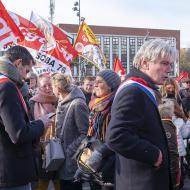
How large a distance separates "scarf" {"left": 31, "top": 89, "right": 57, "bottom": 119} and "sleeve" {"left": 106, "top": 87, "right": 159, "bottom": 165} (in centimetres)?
260

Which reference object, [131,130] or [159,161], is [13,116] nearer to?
[131,130]

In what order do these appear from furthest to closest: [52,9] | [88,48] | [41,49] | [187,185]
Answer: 1. [52,9]
2. [88,48]
3. [41,49]
4. [187,185]

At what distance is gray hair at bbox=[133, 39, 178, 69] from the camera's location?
268cm

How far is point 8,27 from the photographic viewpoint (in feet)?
19.5

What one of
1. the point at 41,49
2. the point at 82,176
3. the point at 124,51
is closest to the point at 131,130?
the point at 82,176

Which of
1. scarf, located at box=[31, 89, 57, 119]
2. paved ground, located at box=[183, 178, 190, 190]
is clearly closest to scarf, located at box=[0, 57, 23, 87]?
scarf, located at box=[31, 89, 57, 119]

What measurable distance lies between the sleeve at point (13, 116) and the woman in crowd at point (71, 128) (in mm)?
1391

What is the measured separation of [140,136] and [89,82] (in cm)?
525

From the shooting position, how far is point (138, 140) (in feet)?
8.22

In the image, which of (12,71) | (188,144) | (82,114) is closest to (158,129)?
(12,71)

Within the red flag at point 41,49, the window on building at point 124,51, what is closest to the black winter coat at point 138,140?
the red flag at point 41,49

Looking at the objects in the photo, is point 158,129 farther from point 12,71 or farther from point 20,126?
point 12,71

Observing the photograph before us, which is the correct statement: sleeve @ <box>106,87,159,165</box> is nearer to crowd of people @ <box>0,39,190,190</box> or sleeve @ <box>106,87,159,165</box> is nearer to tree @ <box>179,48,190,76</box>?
crowd of people @ <box>0,39,190,190</box>

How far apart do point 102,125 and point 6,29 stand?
282cm
